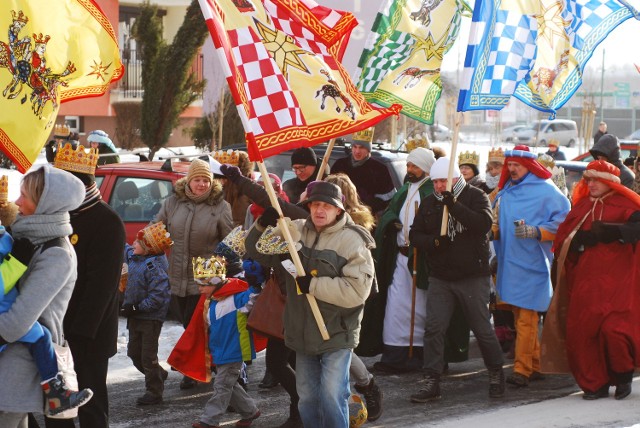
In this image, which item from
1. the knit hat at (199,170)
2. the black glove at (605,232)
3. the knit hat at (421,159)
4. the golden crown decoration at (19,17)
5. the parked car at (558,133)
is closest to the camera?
the golden crown decoration at (19,17)

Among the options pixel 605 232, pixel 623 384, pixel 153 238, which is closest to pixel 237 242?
pixel 153 238

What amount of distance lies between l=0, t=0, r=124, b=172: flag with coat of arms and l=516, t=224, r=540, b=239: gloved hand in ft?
11.3

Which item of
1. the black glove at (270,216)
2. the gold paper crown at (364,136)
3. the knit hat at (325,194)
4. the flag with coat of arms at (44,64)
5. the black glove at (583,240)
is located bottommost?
the black glove at (583,240)

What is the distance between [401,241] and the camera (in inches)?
365

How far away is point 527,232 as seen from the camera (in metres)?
8.88

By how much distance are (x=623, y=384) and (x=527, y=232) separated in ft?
4.63

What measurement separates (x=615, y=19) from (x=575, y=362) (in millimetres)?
3104

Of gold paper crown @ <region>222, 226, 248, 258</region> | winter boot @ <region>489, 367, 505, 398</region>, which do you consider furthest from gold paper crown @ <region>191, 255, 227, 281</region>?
winter boot @ <region>489, 367, 505, 398</region>

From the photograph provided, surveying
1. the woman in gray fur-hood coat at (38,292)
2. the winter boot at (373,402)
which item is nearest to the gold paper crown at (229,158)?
the winter boot at (373,402)

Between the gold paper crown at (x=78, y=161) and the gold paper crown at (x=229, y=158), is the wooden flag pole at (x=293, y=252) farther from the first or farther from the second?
the gold paper crown at (x=229, y=158)

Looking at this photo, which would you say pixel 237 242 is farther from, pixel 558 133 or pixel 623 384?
pixel 558 133

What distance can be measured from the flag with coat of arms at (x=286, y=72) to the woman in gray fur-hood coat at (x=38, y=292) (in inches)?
53.6

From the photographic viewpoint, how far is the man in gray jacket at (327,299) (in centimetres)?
639

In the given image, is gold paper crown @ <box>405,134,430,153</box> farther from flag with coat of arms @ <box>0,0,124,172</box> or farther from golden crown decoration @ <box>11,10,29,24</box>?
golden crown decoration @ <box>11,10,29,24</box>
